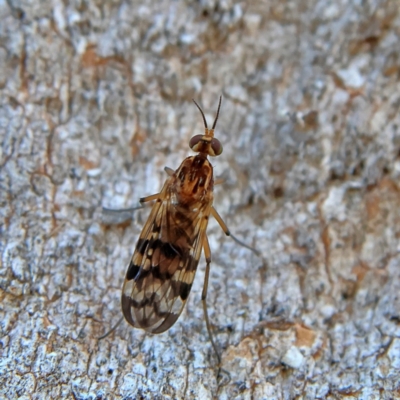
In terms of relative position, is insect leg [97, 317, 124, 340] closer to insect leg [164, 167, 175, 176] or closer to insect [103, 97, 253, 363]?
insect [103, 97, 253, 363]

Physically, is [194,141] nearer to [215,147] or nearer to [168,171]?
[215,147]

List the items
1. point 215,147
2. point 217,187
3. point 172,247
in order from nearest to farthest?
point 172,247 → point 215,147 → point 217,187

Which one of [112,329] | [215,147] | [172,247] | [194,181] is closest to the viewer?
[112,329]

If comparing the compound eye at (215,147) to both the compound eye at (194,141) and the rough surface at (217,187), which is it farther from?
the rough surface at (217,187)

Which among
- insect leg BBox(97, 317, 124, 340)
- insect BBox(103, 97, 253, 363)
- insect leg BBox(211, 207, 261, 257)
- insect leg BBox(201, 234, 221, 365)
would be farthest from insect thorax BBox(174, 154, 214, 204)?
insect leg BBox(97, 317, 124, 340)

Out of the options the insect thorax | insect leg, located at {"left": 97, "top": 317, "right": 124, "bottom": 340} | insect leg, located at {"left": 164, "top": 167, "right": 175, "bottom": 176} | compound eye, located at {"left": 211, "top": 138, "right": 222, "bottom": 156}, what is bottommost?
insect leg, located at {"left": 97, "top": 317, "right": 124, "bottom": 340}

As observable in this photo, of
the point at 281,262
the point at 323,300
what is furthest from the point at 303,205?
the point at 323,300

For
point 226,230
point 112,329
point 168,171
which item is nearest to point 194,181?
point 168,171

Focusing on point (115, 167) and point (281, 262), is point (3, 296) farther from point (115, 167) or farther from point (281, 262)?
point (281, 262)
